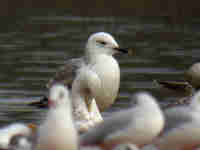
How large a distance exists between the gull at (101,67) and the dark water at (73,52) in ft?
3.79

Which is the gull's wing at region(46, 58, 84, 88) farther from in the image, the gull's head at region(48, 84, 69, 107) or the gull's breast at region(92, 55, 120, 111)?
the gull's head at region(48, 84, 69, 107)

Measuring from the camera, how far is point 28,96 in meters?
13.0

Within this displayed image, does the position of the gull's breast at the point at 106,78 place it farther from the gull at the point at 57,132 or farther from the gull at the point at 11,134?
the gull at the point at 57,132

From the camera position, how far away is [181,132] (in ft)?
23.3

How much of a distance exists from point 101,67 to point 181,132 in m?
3.29

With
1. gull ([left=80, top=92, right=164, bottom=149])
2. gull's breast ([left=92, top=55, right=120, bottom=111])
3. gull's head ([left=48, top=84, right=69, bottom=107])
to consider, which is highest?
gull's head ([left=48, top=84, right=69, bottom=107])

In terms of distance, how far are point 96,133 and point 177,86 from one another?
562 cm

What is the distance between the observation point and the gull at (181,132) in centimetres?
709

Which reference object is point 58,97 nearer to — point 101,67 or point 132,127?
point 132,127

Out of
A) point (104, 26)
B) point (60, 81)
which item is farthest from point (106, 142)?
point (104, 26)

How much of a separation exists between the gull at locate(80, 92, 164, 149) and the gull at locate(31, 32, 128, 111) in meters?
3.06

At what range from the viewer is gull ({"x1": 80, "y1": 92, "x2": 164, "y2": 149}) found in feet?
22.5

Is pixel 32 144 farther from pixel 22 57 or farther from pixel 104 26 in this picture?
pixel 104 26

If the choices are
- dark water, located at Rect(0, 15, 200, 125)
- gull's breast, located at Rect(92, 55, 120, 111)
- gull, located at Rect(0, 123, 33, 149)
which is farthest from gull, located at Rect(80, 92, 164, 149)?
dark water, located at Rect(0, 15, 200, 125)
